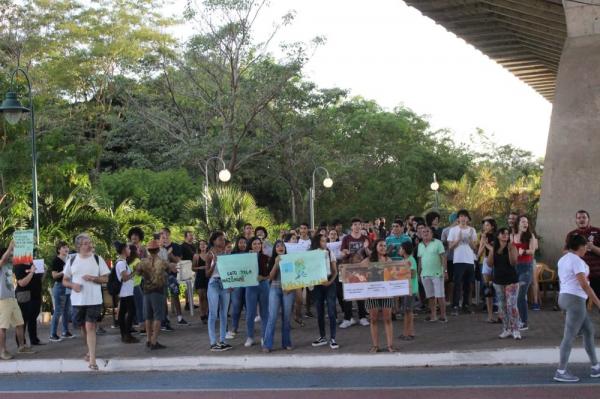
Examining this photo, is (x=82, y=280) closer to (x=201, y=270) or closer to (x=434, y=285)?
(x=201, y=270)

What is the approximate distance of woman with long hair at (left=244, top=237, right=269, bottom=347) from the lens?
1280cm

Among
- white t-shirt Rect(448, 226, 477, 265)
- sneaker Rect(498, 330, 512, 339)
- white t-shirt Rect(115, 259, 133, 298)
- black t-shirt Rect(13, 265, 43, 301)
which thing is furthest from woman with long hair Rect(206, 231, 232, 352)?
white t-shirt Rect(448, 226, 477, 265)

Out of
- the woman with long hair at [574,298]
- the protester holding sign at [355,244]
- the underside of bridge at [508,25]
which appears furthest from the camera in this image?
the underside of bridge at [508,25]

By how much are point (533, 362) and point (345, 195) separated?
3431 cm

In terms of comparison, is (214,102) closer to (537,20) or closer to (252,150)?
(252,150)

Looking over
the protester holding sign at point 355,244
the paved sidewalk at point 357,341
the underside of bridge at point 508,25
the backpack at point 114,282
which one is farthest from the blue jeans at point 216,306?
Answer: the underside of bridge at point 508,25

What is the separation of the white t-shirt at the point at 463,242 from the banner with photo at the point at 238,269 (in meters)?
4.23

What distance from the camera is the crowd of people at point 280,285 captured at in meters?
12.0

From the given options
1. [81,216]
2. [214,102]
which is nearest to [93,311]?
[81,216]

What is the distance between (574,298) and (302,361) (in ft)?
13.6

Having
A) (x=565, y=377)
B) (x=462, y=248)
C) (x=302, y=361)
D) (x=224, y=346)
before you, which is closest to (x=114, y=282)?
(x=224, y=346)

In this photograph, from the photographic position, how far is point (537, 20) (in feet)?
67.5

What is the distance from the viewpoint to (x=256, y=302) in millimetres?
12922

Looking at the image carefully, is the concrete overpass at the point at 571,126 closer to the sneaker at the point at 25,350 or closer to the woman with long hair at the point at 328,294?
the woman with long hair at the point at 328,294
